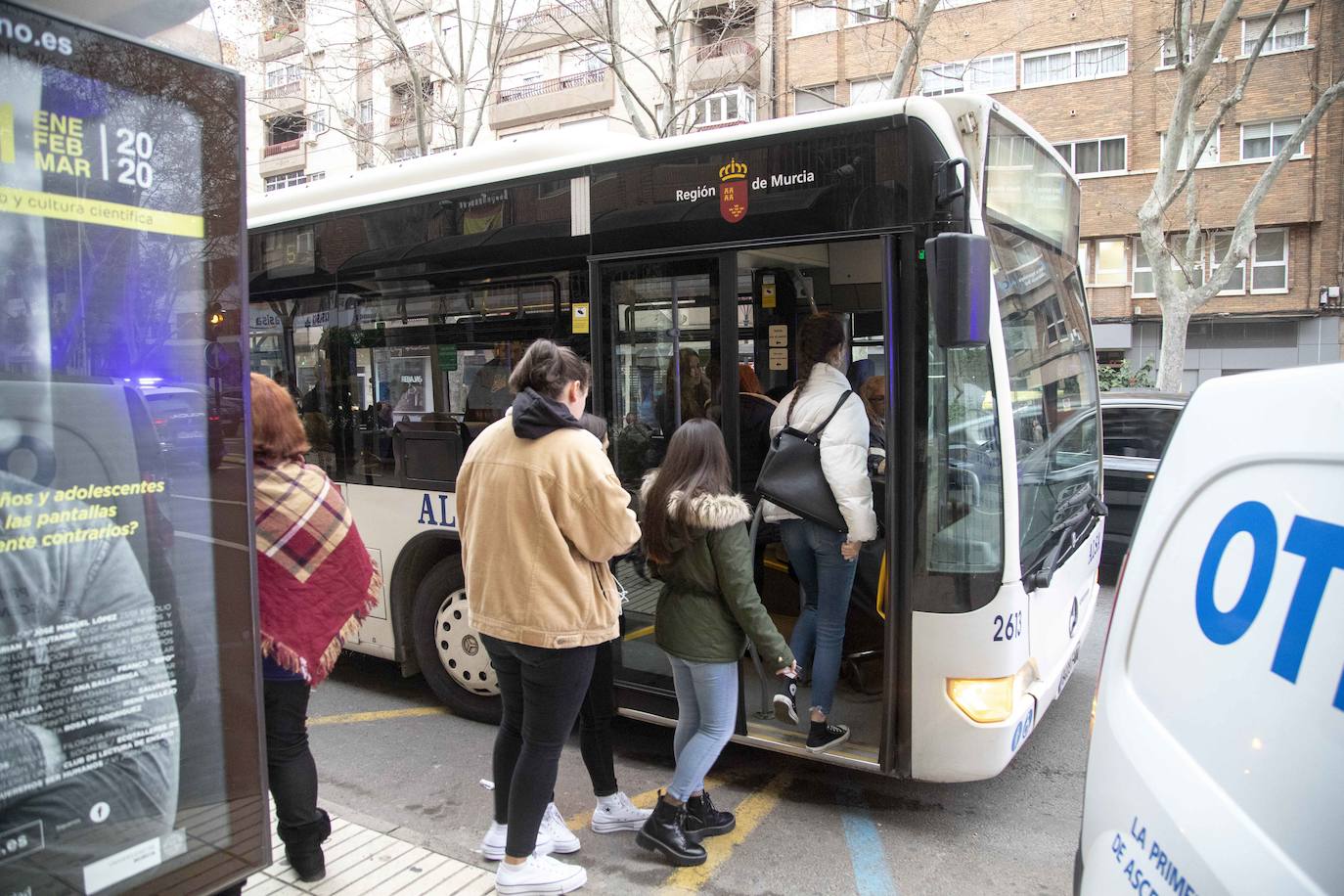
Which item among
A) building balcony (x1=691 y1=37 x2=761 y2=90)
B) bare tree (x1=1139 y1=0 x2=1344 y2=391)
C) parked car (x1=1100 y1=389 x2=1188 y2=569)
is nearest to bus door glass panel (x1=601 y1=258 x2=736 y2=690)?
parked car (x1=1100 y1=389 x2=1188 y2=569)

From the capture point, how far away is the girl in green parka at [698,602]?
3402 mm

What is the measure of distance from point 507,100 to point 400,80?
726cm

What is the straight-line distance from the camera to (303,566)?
308cm

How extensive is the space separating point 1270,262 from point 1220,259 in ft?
4.35

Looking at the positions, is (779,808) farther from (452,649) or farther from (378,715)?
(378,715)

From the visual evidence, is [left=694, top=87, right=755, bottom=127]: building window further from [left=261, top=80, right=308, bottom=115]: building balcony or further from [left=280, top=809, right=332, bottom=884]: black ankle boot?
[left=280, top=809, right=332, bottom=884]: black ankle boot

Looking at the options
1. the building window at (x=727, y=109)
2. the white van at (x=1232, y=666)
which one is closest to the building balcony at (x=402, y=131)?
the building window at (x=727, y=109)

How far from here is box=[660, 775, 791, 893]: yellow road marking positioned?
137 inches

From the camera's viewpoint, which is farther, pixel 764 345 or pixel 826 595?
pixel 764 345

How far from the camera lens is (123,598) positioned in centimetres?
209

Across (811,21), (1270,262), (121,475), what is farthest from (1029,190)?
(811,21)

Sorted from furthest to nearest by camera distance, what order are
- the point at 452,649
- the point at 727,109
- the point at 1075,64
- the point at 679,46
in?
the point at 727,109 → the point at 1075,64 → the point at 679,46 → the point at 452,649

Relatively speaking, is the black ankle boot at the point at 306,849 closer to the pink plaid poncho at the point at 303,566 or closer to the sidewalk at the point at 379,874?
the sidewalk at the point at 379,874

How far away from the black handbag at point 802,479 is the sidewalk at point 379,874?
6.34 feet
